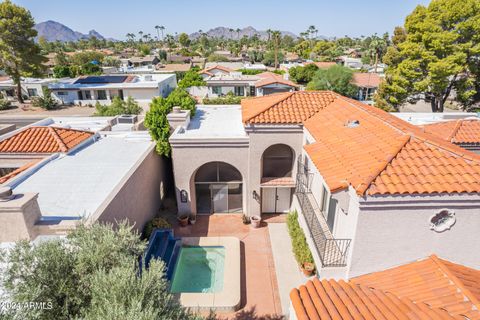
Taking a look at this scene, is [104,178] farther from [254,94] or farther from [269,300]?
[254,94]

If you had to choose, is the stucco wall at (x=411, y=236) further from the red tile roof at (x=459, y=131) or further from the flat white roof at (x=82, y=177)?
the red tile roof at (x=459, y=131)

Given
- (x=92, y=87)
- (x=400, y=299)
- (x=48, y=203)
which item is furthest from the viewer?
(x=92, y=87)

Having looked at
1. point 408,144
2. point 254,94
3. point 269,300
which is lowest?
point 269,300

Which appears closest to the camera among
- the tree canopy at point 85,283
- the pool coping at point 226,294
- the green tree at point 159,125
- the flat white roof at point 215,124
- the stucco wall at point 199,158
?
the tree canopy at point 85,283

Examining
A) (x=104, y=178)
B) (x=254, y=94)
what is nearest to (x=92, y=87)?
(x=254, y=94)

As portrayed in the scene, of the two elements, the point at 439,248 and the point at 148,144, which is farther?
the point at 148,144

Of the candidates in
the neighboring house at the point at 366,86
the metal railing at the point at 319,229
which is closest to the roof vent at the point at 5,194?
the metal railing at the point at 319,229

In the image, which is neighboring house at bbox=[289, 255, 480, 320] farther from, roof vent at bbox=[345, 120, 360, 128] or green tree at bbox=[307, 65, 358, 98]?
green tree at bbox=[307, 65, 358, 98]
